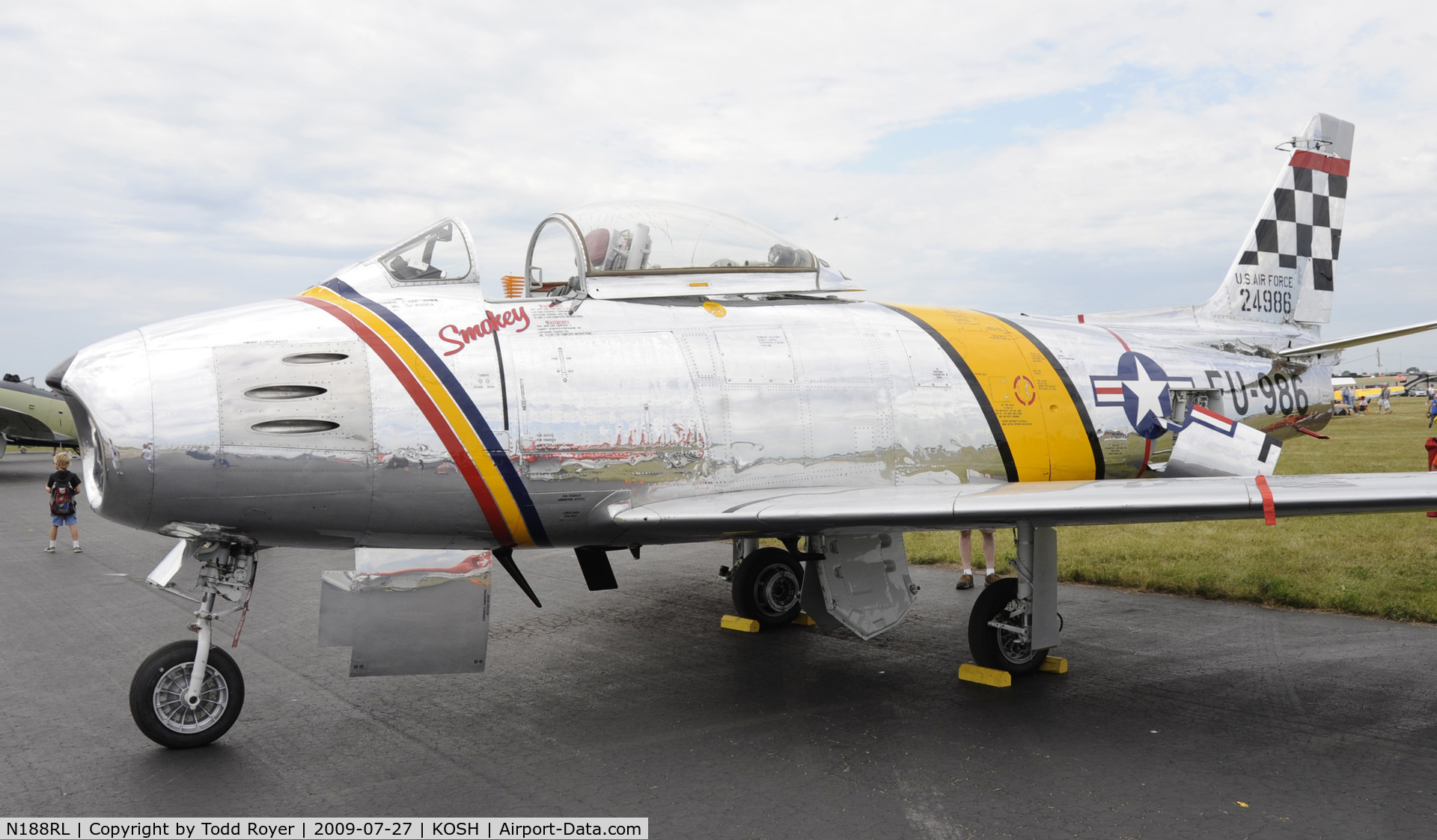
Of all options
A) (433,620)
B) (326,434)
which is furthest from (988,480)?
(326,434)

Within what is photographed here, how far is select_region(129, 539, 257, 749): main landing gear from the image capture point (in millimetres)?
5184

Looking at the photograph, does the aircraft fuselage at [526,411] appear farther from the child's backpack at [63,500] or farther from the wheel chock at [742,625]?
the child's backpack at [63,500]

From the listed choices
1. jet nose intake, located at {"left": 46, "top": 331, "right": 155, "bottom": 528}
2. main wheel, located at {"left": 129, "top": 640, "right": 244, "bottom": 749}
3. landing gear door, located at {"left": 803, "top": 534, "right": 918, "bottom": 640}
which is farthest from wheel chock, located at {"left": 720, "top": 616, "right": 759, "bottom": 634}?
jet nose intake, located at {"left": 46, "top": 331, "right": 155, "bottom": 528}

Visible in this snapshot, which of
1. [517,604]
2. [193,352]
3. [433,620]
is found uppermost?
[193,352]

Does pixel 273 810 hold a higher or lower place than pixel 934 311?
lower

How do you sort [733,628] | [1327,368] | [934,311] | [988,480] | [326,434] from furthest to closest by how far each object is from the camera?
[1327,368] < [733,628] < [934,311] < [988,480] < [326,434]

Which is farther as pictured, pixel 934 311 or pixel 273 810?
pixel 934 311

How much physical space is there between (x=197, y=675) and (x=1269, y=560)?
34.7ft

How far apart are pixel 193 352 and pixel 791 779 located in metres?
3.81

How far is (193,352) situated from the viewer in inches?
199

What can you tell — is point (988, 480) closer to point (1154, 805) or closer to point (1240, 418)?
point (1154, 805)

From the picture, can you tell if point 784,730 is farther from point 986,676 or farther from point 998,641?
point 998,641

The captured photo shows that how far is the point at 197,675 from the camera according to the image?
524 centimetres

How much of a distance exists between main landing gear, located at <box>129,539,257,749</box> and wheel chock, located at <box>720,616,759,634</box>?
4100 mm
